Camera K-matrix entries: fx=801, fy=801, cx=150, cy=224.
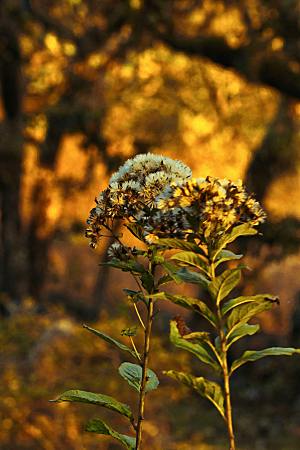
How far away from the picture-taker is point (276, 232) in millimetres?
14477

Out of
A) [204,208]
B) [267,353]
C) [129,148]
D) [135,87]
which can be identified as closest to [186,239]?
[204,208]

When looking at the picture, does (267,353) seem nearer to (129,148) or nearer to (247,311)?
(247,311)

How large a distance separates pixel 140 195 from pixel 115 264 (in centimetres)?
25

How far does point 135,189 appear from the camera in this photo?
2.37 metres

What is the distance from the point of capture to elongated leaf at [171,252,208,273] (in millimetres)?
2330

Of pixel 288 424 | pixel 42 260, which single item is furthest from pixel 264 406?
pixel 42 260

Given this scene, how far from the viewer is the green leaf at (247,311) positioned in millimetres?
2379

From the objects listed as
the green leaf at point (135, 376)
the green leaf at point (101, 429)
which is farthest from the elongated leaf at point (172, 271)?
the green leaf at point (101, 429)

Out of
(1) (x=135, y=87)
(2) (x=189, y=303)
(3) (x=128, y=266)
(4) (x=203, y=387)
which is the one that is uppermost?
(1) (x=135, y=87)

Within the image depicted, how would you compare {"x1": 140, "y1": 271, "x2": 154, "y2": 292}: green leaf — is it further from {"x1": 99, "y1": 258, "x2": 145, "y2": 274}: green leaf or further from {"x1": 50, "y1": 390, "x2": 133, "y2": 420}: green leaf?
{"x1": 50, "y1": 390, "x2": 133, "y2": 420}: green leaf

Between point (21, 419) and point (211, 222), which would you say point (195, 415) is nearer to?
point (21, 419)

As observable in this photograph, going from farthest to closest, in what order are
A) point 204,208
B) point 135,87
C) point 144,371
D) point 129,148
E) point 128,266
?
1. point 129,148
2. point 135,87
3. point 144,371
4. point 128,266
5. point 204,208

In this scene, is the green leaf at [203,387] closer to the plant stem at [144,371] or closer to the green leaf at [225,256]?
the plant stem at [144,371]

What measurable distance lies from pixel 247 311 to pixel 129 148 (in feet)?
55.1
